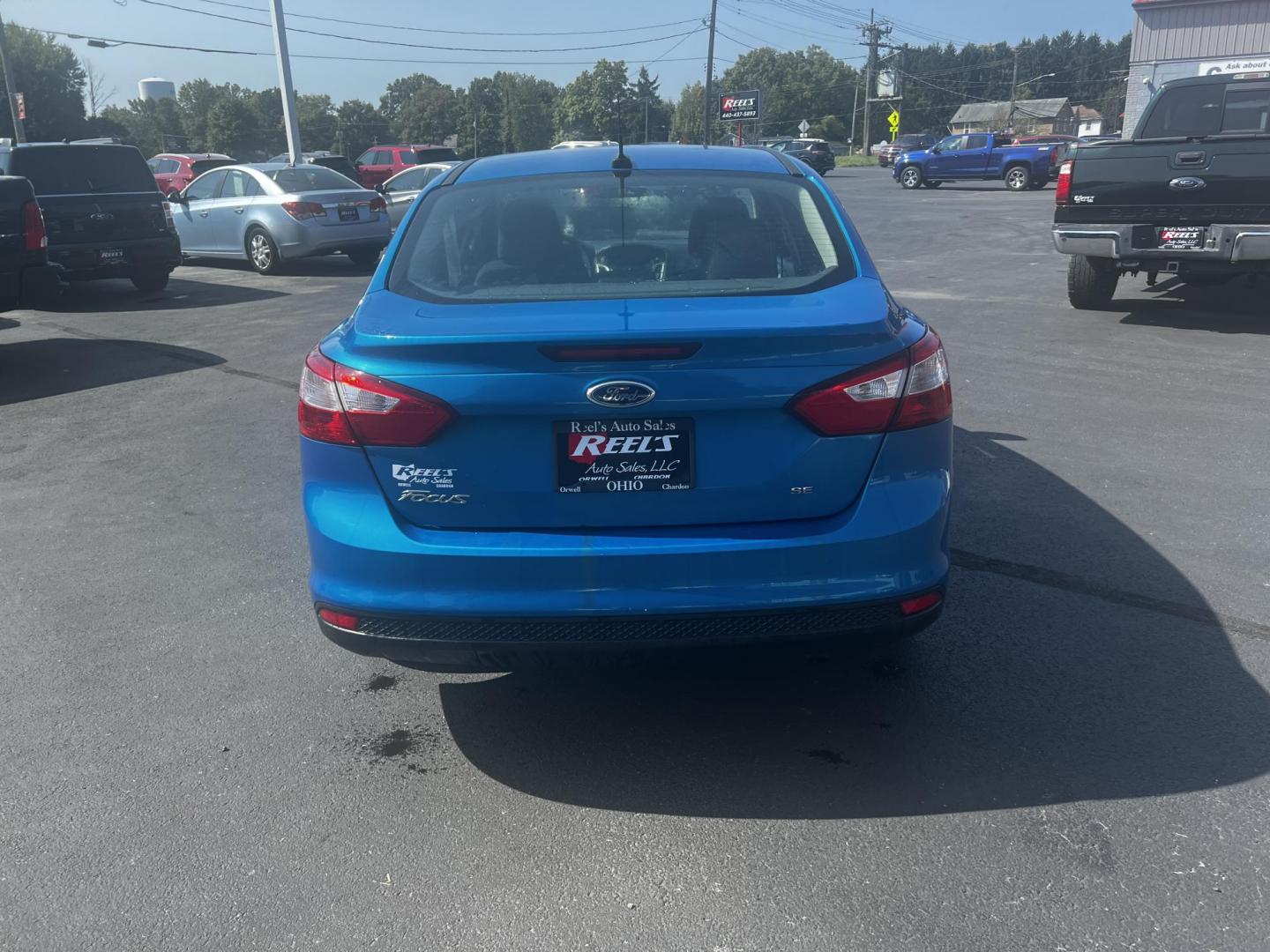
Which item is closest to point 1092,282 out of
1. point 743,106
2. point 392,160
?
point 392,160

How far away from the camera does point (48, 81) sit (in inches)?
2906

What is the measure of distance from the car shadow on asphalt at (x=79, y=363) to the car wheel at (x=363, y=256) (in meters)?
5.80

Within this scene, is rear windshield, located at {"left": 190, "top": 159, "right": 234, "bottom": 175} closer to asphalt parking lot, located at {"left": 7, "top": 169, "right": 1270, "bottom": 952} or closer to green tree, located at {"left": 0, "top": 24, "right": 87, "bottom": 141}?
asphalt parking lot, located at {"left": 7, "top": 169, "right": 1270, "bottom": 952}

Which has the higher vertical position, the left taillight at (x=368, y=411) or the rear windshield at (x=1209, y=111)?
the rear windshield at (x=1209, y=111)

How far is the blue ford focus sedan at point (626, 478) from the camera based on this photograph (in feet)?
9.29

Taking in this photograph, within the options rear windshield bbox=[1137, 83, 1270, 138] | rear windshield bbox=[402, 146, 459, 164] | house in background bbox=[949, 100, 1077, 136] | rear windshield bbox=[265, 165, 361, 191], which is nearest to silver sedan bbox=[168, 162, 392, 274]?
rear windshield bbox=[265, 165, 361, 191]

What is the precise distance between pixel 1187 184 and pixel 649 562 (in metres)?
7.97

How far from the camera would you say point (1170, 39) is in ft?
113

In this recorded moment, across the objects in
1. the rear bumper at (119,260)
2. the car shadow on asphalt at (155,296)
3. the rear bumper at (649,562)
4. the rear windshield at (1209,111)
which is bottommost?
the car shadow on asphalt at (155,296)

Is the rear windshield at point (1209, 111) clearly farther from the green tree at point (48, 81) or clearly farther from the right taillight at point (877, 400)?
the green tree at point (48, 81)

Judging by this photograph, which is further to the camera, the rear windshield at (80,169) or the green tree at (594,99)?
the green tree at (594,99)

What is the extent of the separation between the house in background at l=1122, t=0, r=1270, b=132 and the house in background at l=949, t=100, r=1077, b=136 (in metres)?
86.1

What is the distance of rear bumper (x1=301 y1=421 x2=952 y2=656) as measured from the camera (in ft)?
9.37

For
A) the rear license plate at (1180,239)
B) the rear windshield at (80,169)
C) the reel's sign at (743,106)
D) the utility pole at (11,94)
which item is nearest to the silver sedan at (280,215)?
the rear windshield at (80,169)
